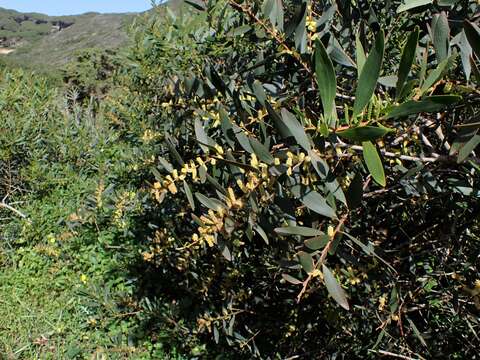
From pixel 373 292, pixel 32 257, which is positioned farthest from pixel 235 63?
pixel 32 257

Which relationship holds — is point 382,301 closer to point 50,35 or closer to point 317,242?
point 317,242

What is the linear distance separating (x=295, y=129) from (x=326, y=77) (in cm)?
11

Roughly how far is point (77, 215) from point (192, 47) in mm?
2039

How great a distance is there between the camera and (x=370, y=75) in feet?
1.98

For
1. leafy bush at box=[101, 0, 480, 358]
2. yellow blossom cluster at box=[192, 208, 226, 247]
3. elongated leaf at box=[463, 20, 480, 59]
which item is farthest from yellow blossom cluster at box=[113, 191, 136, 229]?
elongated leaf at box=[463, 20, 480, 59]

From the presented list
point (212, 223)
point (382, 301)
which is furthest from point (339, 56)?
point (382, 301)

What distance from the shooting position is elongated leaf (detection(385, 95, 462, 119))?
1.89ft

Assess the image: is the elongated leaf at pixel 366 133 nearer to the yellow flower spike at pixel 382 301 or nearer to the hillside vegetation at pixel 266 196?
the hillside vegetation at pixel 266 196

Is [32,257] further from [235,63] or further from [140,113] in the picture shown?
[235,63]

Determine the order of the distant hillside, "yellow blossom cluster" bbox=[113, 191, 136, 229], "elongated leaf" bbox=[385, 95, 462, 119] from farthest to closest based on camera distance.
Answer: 1. the distant hillside
2. "yellow blossom cluster" bbox=[113, 191, 136, 229]
3. "elongated leaf" bbox=[385, 95, 462, 119]

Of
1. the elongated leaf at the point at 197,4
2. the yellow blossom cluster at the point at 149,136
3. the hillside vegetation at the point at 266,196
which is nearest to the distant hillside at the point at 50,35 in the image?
the hillside vegetation at the point at 266,196

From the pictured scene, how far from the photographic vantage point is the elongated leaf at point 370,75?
23.0 inches

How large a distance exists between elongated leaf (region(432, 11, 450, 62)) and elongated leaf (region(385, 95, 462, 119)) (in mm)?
243

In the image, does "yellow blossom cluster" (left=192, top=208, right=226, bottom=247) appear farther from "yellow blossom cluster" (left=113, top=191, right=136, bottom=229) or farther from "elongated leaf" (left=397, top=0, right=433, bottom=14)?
"yellow blossom cluster" (left=113, top=191, right=136, bottom=229)
